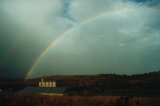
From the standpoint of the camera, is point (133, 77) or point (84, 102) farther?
point (133, 77)

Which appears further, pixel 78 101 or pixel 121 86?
pixel 121 86

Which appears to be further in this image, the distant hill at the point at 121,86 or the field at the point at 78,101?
the distant hill at the point at 121,86

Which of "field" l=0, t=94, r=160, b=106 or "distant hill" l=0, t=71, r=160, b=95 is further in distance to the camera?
"distant hill" l=0, t=71, r=160, b=95

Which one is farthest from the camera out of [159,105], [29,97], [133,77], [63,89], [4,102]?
[133,77]

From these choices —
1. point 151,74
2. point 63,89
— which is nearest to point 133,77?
point 151,74

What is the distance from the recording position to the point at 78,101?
216 feet

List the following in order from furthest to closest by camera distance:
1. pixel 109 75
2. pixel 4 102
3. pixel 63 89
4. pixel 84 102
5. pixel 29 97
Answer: pixel 109 75 < pixel 63 89 < pixel 29 97 < pixel 4 102 < pixel 84 102

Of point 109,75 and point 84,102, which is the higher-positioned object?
point 109,75

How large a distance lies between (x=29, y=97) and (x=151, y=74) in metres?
94.5

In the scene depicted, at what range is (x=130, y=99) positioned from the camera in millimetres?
54688

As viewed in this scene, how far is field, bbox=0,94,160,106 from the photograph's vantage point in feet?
180

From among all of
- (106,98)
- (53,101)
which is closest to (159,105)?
(106,98)

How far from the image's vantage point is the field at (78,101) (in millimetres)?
54969

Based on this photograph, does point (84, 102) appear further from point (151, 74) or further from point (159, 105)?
point (151, 74)
